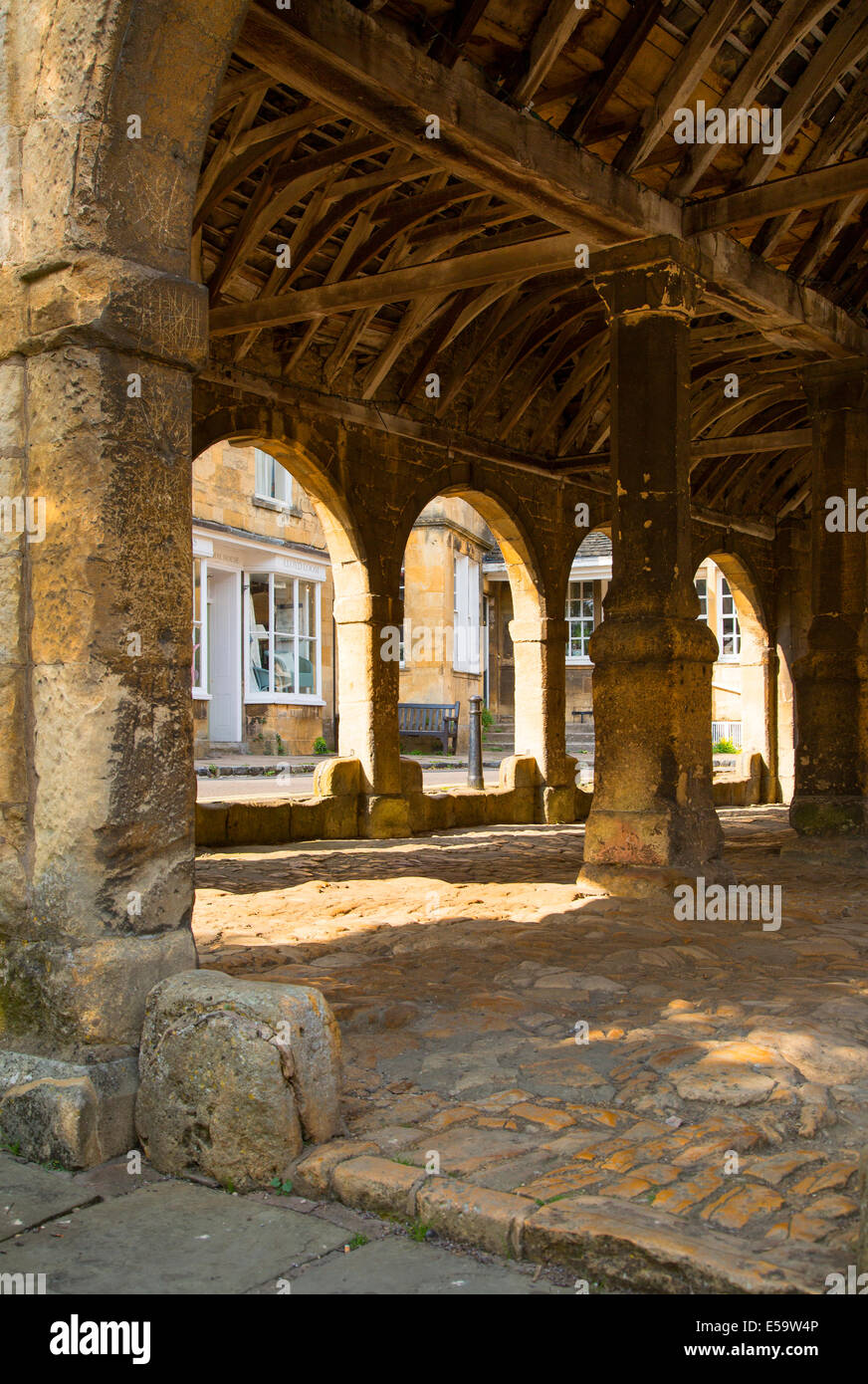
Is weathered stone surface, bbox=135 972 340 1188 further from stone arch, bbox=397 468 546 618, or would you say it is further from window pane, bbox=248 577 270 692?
window pane, bbox=248 577 270 692

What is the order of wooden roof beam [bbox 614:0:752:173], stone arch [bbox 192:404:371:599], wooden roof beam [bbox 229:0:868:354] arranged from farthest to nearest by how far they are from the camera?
stone arch [bbox 192:404:371:599]
wooden roof beam [bbox 614:0:752:173]
wooden roof beam [bbox 229:0:868:354]

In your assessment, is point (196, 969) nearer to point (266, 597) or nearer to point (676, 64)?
point (676, 64)

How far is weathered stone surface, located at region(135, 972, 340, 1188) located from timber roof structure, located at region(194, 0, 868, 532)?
159 inches

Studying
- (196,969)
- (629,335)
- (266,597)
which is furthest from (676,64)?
(266,597)

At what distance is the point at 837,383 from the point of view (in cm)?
924

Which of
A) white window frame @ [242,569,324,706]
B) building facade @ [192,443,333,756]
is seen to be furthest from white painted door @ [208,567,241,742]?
white window frame @ [242,569,324,706]

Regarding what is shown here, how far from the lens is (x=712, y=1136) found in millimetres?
3039

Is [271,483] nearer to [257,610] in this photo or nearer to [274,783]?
[257,610]

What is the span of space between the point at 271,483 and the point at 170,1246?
19.9 metres

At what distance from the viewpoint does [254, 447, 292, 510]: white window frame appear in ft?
69.6

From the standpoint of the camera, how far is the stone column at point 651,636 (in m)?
6.75

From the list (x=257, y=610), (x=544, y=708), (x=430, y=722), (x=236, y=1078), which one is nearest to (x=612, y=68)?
(x=236, y=1078)

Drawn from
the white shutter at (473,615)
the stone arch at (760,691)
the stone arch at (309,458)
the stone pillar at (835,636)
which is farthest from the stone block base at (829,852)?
the white shutter at (473,615)

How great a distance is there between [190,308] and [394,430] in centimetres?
797
